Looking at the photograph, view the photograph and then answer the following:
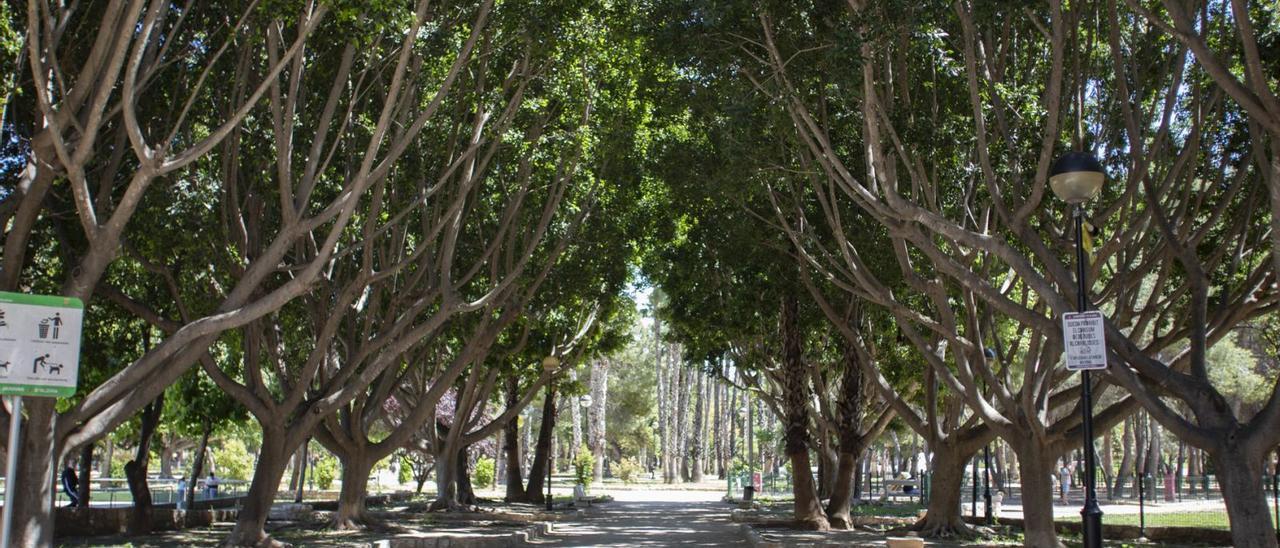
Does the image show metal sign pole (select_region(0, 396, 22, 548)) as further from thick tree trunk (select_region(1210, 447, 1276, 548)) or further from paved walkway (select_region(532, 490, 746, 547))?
paved walkway (select_region(532, 490, 746, 547))

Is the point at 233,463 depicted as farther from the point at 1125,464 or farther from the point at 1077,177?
the point at 1077,177

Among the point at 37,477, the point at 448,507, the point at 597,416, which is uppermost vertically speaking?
the point at 597,416

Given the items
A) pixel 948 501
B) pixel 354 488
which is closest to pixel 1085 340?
pixel 948 501

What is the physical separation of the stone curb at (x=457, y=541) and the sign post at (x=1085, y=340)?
36.5ft

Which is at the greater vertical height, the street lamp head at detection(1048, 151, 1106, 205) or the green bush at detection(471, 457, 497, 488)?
the street lamp head at detection(1048, 151, 1106, 205)

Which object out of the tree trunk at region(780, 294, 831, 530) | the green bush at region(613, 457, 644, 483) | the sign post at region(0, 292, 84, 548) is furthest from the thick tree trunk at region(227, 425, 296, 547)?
the green bush at region(613, 457, 644, 483)

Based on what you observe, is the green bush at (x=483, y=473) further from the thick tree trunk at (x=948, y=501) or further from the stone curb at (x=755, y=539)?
the thick tree trunk at (x=948, y=501)

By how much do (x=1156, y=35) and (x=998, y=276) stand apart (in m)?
6.01

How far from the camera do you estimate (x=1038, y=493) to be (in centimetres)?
1744

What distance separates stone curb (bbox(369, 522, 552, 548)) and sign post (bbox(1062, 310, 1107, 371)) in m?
11.1

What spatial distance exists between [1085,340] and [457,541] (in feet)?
41.8

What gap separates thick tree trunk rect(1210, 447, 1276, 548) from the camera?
11.9 metres

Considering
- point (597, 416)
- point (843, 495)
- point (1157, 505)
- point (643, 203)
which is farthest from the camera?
point (597, 416)

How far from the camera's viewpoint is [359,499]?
22.1m
